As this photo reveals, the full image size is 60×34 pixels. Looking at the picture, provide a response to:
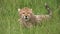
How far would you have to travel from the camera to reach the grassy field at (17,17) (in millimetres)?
5960

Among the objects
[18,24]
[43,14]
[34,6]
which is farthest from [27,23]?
[34,6]

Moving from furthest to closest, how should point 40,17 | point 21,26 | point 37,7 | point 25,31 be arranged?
point 37,7 → point 40,17 → point 21,26 → point 25,31

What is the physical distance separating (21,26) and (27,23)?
12.0 inches

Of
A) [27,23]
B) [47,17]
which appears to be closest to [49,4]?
[47,17]

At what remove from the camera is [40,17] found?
716 centimetres

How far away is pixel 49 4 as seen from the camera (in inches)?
315

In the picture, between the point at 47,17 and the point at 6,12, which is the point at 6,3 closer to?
the point at 6,12

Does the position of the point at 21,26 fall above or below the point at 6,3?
below

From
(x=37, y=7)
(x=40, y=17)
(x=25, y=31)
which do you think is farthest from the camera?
(x=37, y=7)

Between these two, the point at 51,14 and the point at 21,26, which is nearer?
the point at 21,26

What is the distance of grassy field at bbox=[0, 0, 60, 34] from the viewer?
5960 millimetres

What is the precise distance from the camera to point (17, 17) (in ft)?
23.2

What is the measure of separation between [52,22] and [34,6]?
1472 millimetres

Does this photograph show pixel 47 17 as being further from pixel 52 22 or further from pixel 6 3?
pixel 6 3
